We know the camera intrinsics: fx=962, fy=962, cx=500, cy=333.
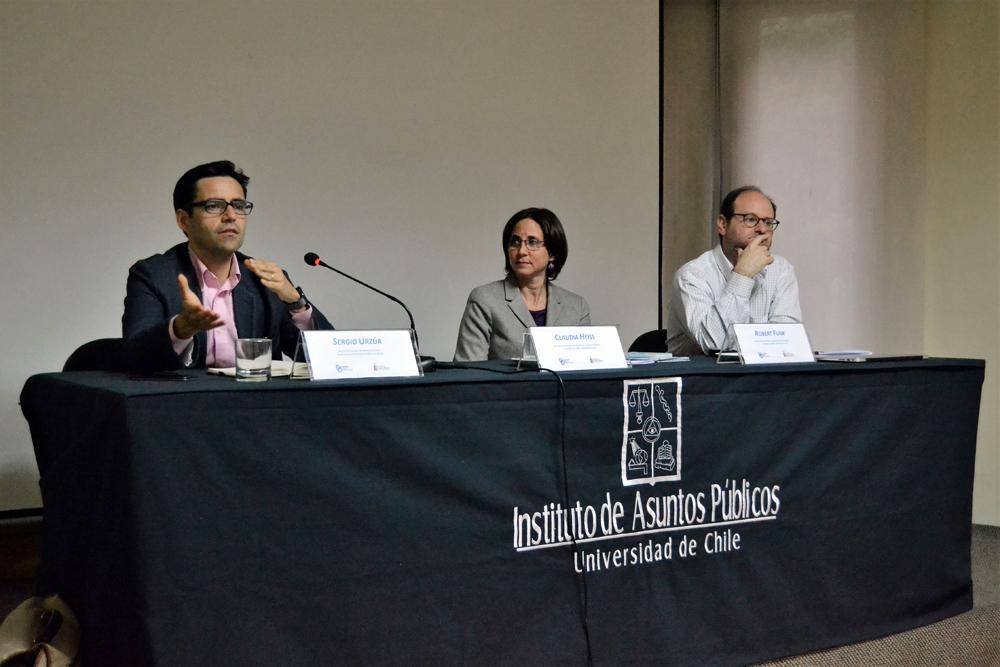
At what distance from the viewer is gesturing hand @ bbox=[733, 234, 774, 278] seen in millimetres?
2586

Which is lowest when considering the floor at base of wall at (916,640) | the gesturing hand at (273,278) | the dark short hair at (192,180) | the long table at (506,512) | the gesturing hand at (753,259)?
the floor at base of wall at (916,640)

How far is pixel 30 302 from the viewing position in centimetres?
288

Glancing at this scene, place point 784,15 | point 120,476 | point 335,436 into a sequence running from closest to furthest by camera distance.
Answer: point 120,476, point 335,436, point 784,15

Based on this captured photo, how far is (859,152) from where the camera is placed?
13.2 feet

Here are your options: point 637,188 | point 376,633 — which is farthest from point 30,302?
point 637,188

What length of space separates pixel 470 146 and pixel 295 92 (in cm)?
69

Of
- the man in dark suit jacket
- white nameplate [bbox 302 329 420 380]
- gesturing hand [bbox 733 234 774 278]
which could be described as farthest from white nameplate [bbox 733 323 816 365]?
the man in dark suit jacket

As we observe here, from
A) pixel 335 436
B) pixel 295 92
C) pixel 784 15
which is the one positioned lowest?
pixel 335 436

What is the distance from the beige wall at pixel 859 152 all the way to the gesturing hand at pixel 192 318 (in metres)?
2.81

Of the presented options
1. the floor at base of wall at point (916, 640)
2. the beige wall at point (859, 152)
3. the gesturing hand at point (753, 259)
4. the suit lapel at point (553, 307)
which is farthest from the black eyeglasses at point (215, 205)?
the beige wall at point (859, 152)

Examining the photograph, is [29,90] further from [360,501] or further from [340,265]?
[360,501]

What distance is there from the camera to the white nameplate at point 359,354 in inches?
63.4

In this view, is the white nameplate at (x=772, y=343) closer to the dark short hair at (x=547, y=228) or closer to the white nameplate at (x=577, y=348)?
the white nameplate at (x=577, y=348)

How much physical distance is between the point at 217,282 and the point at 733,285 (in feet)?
4.36
